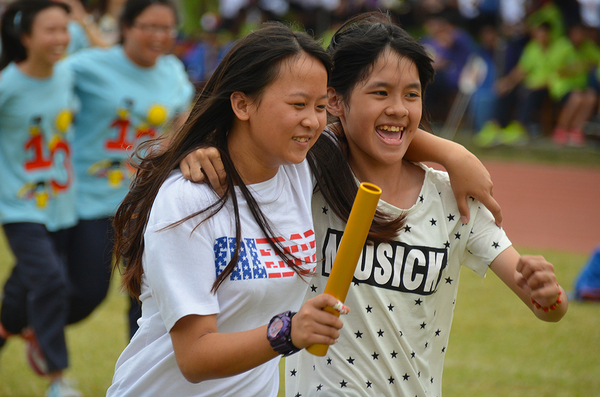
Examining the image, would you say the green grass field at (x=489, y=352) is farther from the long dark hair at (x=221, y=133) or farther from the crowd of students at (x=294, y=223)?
the long dark hair at (x=221, y=133)

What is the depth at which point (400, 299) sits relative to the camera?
2535 mm

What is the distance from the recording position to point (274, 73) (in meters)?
2.14

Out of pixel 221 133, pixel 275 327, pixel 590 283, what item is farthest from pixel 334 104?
pixel 590 283

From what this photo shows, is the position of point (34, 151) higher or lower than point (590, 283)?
lower

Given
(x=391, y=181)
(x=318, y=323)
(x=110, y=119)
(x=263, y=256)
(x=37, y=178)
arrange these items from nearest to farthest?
(x=318, y=323) < (x=263, y=256) < (x=391, y=181) < (x=37, y=178) < (x=110, y=119)

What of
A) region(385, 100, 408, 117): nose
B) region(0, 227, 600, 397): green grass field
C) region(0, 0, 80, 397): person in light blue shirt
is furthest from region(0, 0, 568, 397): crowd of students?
region(0, 227, 600, 397): green grass field

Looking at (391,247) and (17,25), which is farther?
(17,25)

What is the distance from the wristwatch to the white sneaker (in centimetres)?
287

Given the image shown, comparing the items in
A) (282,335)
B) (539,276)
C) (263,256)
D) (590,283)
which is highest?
(590,283)

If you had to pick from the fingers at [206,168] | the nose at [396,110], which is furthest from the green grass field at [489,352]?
the fingers at [206,168]

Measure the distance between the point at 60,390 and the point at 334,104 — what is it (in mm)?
2670

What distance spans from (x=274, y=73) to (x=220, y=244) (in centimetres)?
51

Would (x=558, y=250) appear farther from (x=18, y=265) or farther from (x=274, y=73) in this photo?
(x=274, y=73)

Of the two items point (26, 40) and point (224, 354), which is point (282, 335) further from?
point (26, 40)
